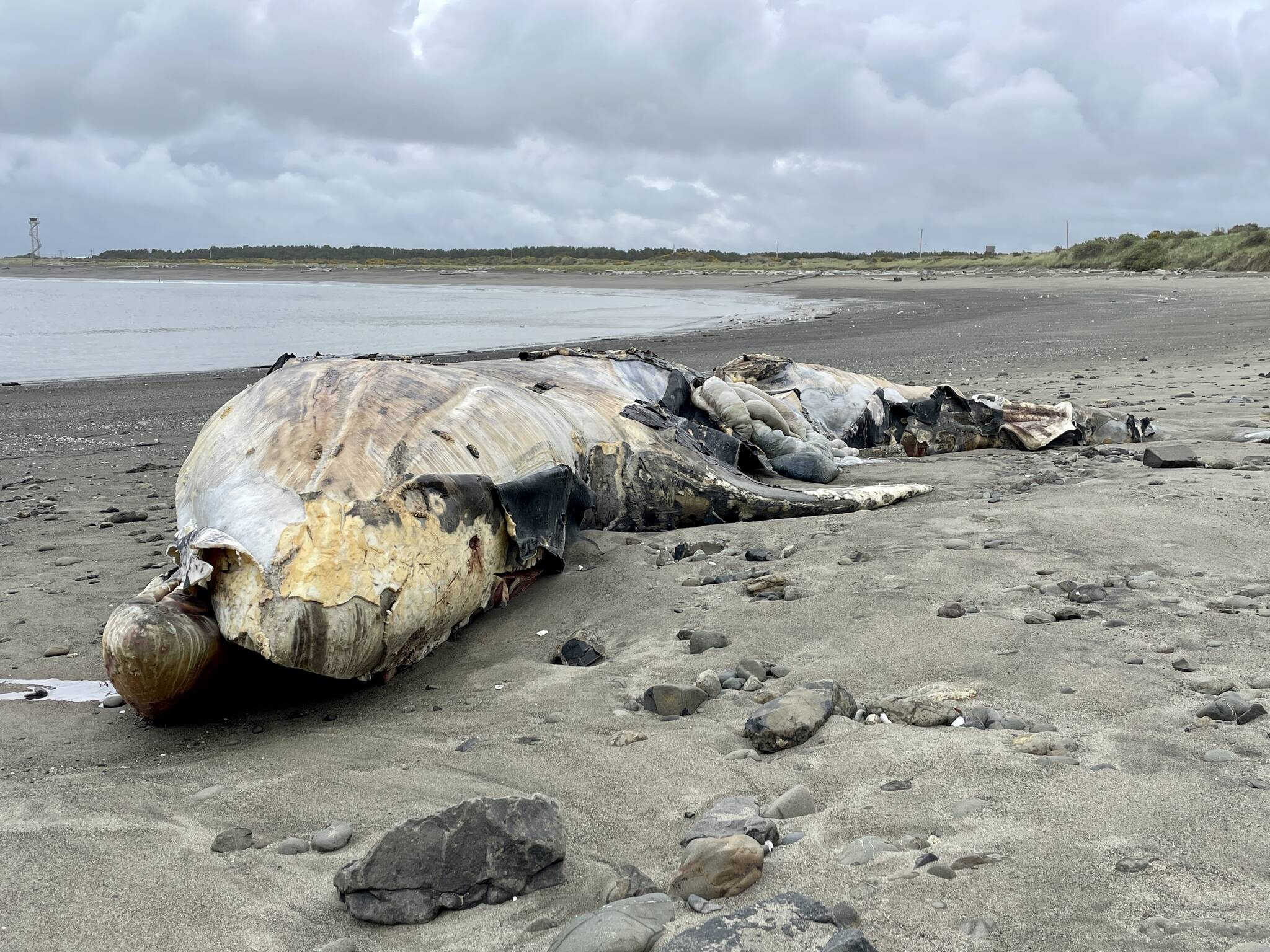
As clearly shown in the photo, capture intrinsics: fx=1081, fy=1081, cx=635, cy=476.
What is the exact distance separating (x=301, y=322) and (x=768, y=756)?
28.8 meters

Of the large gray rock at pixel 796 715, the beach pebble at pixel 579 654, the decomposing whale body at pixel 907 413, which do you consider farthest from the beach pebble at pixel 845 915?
the decomposing whale body at pixel 907 413

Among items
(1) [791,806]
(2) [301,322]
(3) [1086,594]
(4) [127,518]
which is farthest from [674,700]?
(2) [301,322]

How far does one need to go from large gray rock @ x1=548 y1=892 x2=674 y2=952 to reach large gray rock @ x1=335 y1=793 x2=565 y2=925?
21 cm

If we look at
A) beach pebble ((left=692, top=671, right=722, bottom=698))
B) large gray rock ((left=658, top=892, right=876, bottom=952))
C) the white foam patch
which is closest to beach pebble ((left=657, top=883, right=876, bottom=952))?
large gray rock ((left=658, top=892, right=876, bottom=952))

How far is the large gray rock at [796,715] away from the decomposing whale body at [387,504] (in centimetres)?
133

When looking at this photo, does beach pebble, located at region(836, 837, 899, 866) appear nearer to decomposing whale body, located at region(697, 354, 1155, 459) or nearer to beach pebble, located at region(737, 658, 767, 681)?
beach pebble, located at region(737, 658, 767, 681)

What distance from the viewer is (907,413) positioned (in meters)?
7.86

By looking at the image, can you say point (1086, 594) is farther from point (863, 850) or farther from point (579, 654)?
point (863, 850)

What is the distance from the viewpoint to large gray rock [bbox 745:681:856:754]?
9.00 feet

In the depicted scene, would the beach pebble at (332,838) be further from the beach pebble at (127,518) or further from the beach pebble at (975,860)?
the beach pebble at (127,518)

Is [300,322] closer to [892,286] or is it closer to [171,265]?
[892,286]

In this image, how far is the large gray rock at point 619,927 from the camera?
186 centimetres

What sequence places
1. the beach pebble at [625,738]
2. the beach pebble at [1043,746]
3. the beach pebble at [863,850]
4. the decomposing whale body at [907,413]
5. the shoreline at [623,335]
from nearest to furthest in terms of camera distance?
the beach pebble at [863,850], the beach pebble at [1043,746], the beach pebble at [625,738], the decomposing whale body at [907,413], the shoreline at [623,335]

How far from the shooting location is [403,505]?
3666 millimetres
